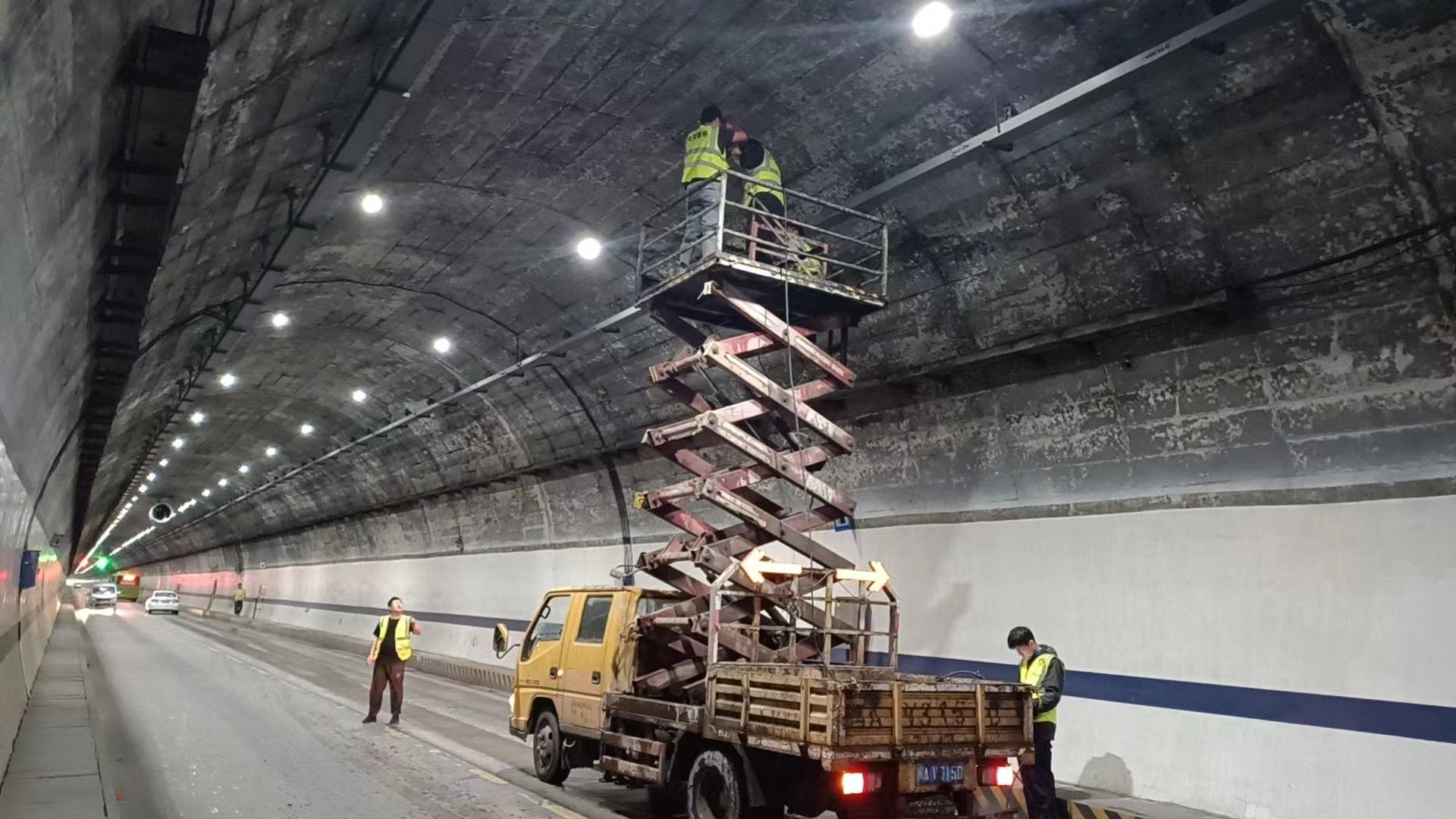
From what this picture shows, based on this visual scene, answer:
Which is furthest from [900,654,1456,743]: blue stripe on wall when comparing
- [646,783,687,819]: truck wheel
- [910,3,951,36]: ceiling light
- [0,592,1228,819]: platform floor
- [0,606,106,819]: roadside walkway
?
[0,606,106,819]: roadside walkway

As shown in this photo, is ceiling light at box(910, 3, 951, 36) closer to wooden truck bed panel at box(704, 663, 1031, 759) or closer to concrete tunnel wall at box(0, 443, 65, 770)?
wooden truck bed panel at box(704, 663, 1031, 759)

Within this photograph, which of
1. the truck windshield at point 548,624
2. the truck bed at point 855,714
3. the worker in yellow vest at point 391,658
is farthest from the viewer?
the worker in yellow vest at point 391,658

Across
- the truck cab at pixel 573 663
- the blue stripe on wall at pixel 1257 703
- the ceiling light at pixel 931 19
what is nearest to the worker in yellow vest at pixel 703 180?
the ceiling light at pixel 931 19

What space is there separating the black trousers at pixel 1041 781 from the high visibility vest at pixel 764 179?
5527mm

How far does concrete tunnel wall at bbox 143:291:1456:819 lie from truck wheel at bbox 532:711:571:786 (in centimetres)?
423

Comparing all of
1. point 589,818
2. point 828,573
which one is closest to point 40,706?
point 589,818

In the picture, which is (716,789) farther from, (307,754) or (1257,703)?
(307,754)

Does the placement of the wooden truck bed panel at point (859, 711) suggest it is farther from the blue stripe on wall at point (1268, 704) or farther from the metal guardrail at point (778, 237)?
the metal guardrail at point (778, 237)

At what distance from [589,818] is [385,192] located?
27.7 feet

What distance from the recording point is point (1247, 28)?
272 inches

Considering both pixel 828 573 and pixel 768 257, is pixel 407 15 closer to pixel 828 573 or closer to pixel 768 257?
pixel 768 257

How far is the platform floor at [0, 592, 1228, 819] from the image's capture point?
813cm

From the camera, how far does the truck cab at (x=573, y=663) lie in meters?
8.81

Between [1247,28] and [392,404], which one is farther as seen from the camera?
[392,404]
